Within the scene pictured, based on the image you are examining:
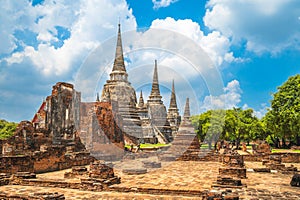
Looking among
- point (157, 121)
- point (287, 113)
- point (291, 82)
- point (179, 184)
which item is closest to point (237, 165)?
point (179, 184)

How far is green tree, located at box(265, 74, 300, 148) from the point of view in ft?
85.9

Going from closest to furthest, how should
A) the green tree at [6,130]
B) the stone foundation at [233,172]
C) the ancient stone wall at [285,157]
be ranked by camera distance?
the stone foundation at [233,172]
the ancient stone wall at [285,157]
the green tree at [6,130]

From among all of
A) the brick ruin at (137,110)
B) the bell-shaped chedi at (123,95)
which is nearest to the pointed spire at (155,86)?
the brick ruin at (137,110)

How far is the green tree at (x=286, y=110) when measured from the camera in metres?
26.2

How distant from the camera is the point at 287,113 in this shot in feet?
86.6

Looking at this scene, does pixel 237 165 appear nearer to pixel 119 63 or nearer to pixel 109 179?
pixel 109 179

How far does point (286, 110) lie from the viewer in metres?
26.7

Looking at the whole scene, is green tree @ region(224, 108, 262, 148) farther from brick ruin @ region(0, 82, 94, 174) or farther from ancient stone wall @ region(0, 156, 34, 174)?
ancient stone wall @ region(0, 156, 34, 174)

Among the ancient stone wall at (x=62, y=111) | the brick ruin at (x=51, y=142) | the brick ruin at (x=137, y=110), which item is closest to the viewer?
the brick ruin at (x=51, y=142)

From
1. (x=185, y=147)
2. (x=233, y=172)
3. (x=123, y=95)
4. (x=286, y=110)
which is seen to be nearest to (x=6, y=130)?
(x=123, y=95)

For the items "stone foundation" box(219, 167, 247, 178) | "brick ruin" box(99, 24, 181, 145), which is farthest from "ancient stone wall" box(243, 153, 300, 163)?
"brick ruin" box(99, 24, 181, 145)

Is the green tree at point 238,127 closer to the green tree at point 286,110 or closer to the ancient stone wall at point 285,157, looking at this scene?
the green tree at point 286,110

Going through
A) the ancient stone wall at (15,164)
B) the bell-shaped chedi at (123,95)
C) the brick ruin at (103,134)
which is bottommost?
the ancient stone wall at (15,164)

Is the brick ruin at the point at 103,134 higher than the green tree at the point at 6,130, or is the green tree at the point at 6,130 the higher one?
the green tree at the point at 6,130
